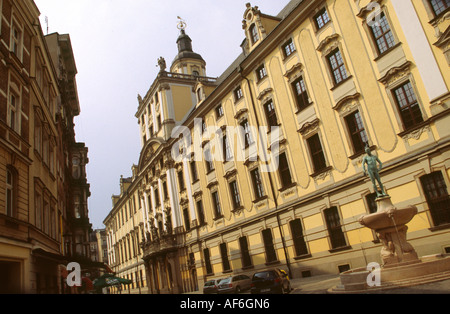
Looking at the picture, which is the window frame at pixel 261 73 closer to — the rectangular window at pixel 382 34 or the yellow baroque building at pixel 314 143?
the yellow baroque building at pixel 314 143

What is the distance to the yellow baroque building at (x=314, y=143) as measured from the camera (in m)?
15.6

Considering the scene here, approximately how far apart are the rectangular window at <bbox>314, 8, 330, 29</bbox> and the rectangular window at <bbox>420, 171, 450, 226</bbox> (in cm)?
1106

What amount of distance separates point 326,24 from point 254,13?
7.52m

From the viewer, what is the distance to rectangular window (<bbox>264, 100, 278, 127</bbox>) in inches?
974

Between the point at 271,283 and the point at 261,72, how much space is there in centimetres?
1625

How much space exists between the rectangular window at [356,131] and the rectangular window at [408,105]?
227cm

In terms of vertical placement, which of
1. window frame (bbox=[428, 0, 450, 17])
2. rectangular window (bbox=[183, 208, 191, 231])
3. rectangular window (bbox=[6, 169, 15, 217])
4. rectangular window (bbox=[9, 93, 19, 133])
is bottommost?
rectangular window (bbox=[6, 169, 15, 217])

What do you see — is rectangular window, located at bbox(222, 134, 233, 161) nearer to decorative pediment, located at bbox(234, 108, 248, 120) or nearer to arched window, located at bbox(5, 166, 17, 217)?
decorative pediment, located at bbox(234, 108, 248, 120)

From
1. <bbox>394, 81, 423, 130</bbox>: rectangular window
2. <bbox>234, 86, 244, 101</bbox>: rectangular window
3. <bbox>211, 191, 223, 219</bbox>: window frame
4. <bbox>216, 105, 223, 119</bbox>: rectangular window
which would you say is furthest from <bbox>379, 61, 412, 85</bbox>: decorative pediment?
<bbox>211, 191, 223, 219</bbox>: window frame

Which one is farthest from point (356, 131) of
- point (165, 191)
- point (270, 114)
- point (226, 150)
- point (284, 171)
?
point (165, 191)

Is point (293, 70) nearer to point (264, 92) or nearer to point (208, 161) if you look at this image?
point (264, 92)

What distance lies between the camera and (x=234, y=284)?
21406 mm

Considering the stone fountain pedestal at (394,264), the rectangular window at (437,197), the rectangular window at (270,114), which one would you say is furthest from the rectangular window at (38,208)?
the rectangular window at (437,197)

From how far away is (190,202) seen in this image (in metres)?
35.3
